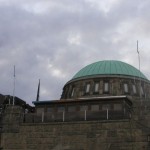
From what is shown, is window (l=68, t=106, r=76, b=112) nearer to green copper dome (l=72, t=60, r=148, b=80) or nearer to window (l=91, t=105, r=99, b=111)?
window (l=91, t=105, r=99, b=111)

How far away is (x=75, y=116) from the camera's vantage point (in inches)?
1635

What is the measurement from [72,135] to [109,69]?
18.4 m

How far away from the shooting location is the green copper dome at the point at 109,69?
184 ft

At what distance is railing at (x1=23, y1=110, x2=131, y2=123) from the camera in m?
40.2

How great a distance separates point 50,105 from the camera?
45.6m

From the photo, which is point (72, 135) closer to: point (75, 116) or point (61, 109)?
point (75, 116)

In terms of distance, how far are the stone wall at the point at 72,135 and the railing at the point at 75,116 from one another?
→ 557mm

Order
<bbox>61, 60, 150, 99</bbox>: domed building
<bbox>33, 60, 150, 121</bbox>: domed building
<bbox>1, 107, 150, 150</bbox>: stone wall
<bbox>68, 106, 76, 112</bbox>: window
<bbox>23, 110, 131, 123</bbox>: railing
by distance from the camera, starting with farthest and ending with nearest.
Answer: <bbox>61, 60, 150, 99</bbox>: domed building
<bbox>68, 106, 76, 112</bbox>: window
<bbox>33, 60, 150, 121</bbox>: domed building
<bbox>23, 110, 131, 123</bbox>: railing
<bbox>1, 107, 150, 150</bbox>: stone wall

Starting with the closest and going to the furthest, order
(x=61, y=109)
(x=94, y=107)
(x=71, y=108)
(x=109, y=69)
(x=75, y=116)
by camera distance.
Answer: (x=75, y=116) → (x=94, y=107) → (x=71, y=108) → (x=61, y=109) → (x=109, y=69)

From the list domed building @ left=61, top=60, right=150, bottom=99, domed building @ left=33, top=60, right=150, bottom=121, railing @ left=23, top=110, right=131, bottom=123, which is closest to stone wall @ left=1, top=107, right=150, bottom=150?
railing @ left=23, top=110, right=131, bottom=123

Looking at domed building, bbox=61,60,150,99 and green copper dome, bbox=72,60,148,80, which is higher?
green copper dome, bbox=72,60,148,80

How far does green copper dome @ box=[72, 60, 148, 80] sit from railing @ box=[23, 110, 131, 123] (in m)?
15.0

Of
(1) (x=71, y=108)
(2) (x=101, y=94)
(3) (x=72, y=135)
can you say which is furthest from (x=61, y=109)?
(2) (x=101, y=94)

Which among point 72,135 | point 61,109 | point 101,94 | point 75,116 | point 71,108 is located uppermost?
point 101,94
